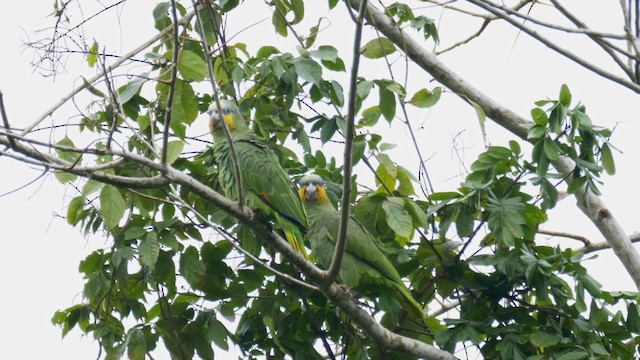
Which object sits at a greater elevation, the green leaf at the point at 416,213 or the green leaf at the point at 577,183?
the green leaf at the point at 416,213

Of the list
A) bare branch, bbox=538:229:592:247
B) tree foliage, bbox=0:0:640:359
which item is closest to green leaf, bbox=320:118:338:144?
tree foliage, bbox=0:0:640:359

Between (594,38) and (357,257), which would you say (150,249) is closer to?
(357,257)

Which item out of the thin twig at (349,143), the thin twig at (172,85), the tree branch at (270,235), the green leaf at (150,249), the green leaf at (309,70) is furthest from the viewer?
the green leaf at (309,70)

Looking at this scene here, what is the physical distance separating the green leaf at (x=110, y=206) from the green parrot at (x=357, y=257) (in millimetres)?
1124

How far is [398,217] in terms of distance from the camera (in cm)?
385

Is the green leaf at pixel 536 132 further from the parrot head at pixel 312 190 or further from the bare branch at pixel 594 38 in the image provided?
the parrot head at pixel 312 190

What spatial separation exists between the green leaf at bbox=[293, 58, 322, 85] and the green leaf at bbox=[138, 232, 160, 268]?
1.06 metres

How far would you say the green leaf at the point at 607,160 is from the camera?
12.0ft

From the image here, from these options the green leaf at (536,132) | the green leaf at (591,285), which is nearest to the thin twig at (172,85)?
the green leaf at (536,132)

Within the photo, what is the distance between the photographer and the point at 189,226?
4238mm

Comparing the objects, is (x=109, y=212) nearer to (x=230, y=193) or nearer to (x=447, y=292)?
(x=230, y=193)

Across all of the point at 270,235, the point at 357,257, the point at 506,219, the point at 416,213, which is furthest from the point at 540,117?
the point at 270,235

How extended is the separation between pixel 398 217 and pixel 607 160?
0.98 metres

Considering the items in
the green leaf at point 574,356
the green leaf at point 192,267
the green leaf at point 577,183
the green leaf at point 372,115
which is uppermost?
the green leaf at point 372,115
